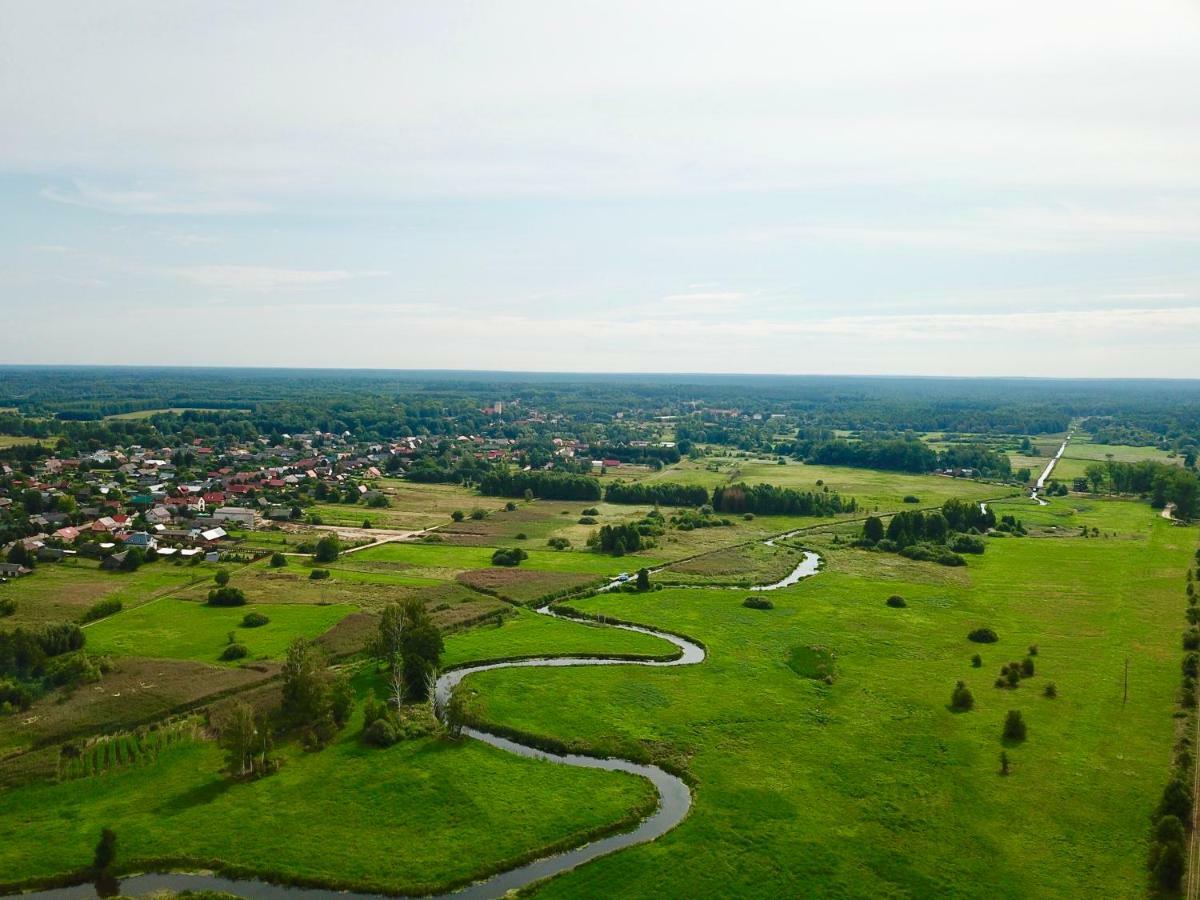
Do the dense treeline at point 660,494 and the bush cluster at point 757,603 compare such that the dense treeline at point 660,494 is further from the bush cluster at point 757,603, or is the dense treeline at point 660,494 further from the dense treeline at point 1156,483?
the dense treeline at point 1156,483

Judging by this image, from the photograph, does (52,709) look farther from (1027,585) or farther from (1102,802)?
(1027,585)

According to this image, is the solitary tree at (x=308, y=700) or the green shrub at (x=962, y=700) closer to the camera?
the solitary tree at (x=308, y=700)

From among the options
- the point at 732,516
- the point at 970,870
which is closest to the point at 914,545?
the point at 732,516

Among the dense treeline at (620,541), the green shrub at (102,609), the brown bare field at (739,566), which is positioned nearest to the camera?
the green shrub at (102,609)

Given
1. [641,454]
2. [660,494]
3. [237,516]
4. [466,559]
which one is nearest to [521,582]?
[466,559]

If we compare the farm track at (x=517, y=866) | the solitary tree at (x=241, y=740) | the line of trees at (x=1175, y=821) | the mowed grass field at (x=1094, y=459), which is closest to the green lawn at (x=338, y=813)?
the farm track at (x=517, y=866)

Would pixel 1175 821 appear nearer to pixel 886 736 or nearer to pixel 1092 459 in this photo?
pixel 886 736

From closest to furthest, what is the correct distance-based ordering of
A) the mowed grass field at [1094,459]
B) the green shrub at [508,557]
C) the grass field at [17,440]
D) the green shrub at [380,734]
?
1. the green shrub at [380,734]
2. the green shrub at [508,557]
3. the grass field at [17,440]
4. the mowed grass field at [1094,459]
